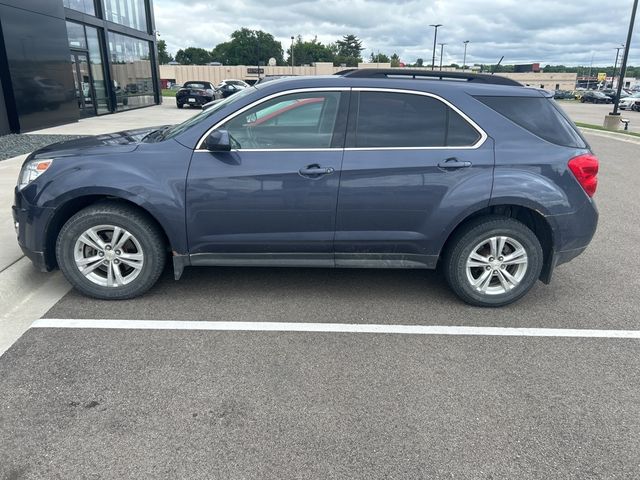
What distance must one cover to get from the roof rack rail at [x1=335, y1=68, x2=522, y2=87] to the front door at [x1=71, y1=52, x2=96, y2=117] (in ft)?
55.1

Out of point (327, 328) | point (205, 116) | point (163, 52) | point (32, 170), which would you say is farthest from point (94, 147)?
point (163, 52)

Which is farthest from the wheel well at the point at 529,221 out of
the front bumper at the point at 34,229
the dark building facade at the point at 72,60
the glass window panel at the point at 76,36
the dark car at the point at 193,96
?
the dark car at the point at 193,96

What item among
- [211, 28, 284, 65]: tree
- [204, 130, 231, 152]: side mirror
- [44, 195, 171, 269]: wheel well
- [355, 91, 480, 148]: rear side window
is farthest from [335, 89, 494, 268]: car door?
[211, 28, 284, 65]: tree

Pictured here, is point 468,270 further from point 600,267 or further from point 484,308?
point 600,267

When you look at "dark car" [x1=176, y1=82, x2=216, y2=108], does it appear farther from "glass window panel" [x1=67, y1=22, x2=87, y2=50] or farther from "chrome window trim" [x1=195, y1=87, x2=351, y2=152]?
"chrome window trim" [x1=195, y1=87, x2=351, y2=152]

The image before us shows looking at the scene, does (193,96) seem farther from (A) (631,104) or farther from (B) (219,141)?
(A) (631,104)

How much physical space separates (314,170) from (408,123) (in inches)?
33.1

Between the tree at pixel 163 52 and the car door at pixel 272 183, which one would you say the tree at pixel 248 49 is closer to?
the tree at pixel 163 52

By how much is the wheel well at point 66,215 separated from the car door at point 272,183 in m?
0.47

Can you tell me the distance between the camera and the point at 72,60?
1745 cm

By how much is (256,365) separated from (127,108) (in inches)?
935

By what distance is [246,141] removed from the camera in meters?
3.84

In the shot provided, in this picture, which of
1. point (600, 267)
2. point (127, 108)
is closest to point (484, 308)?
point (600, 267)

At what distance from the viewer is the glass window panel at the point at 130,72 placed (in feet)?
73.2
